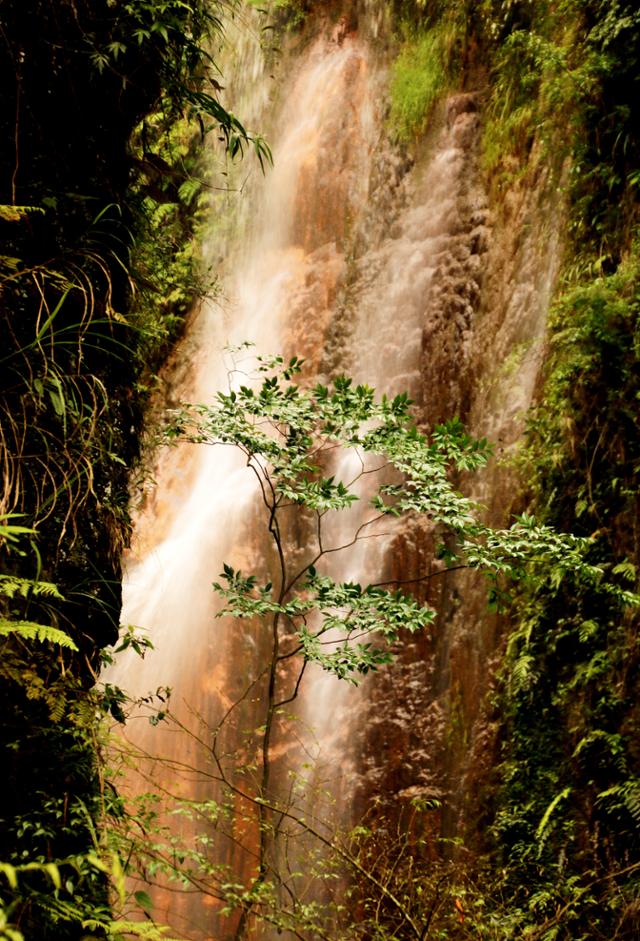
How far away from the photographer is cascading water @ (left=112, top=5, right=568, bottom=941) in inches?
259

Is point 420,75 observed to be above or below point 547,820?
above

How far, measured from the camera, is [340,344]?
8.88m

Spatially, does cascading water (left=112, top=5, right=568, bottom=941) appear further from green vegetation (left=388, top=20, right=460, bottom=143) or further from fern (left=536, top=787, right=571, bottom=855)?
fern (left=536, top=787, right=571, bottom=855)

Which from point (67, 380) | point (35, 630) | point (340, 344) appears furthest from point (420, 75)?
point (35, 630)

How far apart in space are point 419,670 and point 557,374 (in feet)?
8.70

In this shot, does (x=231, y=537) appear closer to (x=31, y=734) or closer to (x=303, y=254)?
(x=303, y=254)

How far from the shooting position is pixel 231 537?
813 cm

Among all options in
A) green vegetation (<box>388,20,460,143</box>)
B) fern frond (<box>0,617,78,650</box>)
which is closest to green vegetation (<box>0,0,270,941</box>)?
fern frond (<box>0,617,78,650</box>)

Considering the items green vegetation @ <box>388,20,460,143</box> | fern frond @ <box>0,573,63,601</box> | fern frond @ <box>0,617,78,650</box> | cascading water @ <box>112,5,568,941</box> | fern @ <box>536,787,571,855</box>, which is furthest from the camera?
green vegetation @ <box>388,20,460,143</box>

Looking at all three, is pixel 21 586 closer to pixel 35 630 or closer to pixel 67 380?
pixel 35 630

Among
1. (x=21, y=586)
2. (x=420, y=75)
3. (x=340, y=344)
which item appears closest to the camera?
(x=21, y=586)

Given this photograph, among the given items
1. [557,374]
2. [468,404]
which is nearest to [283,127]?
[468,404]

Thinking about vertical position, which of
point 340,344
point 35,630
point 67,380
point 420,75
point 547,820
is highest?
point 420,75

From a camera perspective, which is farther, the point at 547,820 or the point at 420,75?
the point at 420,75
